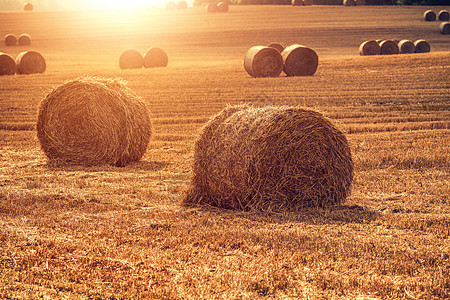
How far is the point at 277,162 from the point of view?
7.84 m

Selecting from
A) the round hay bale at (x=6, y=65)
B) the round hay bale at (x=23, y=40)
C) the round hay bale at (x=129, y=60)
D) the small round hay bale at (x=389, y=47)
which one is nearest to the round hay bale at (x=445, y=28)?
the small round hay bale at (x=389, y=47)

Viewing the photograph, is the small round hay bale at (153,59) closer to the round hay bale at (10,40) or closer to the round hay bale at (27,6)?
the round hay bale at (10,40)

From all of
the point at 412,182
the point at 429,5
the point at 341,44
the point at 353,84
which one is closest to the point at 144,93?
the point at 353,84

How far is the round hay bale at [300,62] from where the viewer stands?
2781 cm

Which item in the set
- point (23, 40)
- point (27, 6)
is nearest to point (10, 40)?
point (23, 40)

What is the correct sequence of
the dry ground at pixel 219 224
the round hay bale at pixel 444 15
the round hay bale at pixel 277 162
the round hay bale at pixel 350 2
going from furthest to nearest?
the round hay bale at pixel 350 2, the round hay bale at pixel 444 15, the round hay bale at pixel 277 162, the dry ground at pixel 219 224

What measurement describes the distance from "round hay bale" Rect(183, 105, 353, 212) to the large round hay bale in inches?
147

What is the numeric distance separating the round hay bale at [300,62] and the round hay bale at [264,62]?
410mm

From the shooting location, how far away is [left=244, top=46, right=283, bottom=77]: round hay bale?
27172mm

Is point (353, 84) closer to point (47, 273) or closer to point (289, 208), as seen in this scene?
point (289, 208)

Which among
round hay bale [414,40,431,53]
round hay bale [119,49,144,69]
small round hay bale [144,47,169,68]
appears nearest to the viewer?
round hay bale [119,49,144,69]

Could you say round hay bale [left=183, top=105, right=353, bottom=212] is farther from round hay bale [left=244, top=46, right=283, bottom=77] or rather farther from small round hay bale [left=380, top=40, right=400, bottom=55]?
small round hay bale [left=380, top=40, right=400, bottom=55]

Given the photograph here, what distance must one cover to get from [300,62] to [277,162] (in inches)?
816

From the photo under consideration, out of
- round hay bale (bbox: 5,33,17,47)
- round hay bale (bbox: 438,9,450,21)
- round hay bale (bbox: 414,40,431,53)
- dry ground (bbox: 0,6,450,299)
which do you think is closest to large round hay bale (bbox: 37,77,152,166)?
dry ground (bbox: 0,6,450,299)
